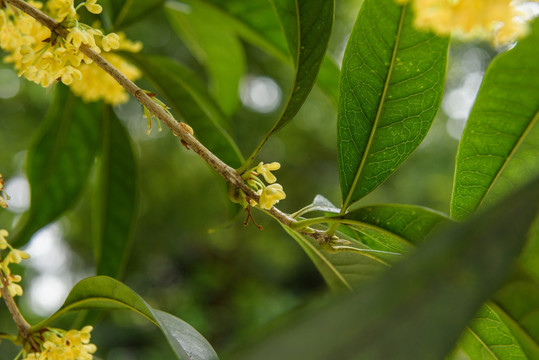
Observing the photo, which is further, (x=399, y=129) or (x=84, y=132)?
(x=84, y=132)

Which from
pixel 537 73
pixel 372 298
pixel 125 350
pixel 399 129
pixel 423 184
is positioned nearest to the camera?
pixel 372 298

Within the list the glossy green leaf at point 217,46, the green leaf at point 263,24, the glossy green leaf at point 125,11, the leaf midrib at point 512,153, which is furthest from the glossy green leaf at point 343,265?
the glossy green leaf at point 217,46

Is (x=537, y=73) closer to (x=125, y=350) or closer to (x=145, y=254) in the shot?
(x=125, y=350)

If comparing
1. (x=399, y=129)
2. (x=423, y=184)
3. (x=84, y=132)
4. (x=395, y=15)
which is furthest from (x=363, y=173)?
(x=423, y=184)

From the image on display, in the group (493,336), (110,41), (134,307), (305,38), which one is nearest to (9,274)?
(134,307)

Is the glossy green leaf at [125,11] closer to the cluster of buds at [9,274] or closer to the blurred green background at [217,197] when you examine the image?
the cluster of buds at [9,274]

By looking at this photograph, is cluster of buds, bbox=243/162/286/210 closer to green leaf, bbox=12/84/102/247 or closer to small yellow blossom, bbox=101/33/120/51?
small yellow blossom, bbox=101/33/120/51

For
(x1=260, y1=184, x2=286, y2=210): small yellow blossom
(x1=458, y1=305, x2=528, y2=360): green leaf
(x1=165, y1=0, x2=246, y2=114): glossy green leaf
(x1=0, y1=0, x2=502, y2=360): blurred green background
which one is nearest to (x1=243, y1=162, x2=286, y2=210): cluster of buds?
(x1=260, y1=184, x2=286, y2=210): small yellow blossom
